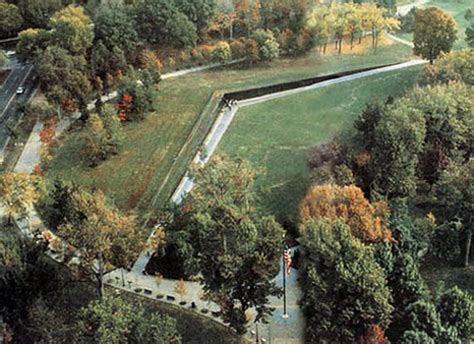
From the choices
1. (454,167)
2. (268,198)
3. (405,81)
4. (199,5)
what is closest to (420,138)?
(454,167)

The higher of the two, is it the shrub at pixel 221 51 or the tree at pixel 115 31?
the tree at pixel 115 31

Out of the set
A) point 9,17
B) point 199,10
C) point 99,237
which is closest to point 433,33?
point 199,10

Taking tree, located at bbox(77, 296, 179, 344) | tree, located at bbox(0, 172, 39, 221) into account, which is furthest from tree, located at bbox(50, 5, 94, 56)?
tree, located at bbox(77, 296, 179, 344)

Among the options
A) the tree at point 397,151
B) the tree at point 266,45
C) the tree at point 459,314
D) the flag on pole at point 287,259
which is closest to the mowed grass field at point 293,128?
the tree at point 397,151

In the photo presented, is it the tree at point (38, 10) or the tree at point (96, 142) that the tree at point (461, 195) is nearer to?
the tree at point (96, 142)

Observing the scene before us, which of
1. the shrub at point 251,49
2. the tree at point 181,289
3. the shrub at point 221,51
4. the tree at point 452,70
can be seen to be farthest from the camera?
the shrub at point 221,51

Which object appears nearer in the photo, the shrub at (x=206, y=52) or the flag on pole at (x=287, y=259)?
the flag on pole at (x=287, y=259)

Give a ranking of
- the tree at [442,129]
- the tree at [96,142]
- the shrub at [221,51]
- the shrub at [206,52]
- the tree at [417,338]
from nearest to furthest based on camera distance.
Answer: the tree at [417,338], the tree at [442,129], the tree at [96,142], the shrub at [221,51], the shrub at [206,52]
